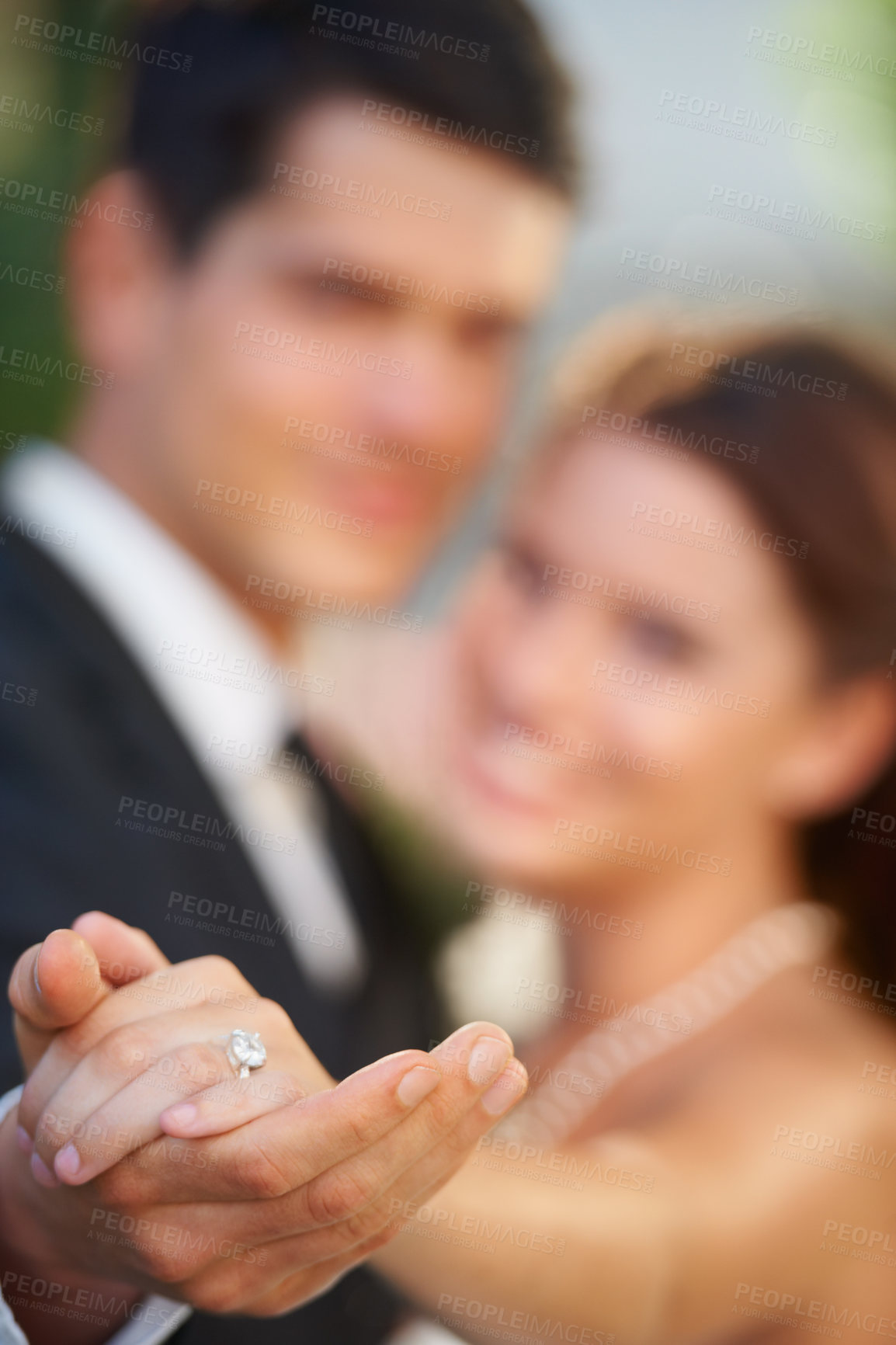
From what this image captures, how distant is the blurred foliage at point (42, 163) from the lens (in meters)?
0.88

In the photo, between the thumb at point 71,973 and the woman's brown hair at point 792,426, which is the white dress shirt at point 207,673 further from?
the woman's brown hair at point 792,426

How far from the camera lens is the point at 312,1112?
45cm

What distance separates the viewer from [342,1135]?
45 centimetres

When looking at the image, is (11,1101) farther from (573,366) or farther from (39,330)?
(573,366)

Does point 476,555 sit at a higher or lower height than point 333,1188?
higher

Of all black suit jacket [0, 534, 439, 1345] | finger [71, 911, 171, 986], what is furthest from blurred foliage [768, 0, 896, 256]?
finger [71, 911, 171, 986]

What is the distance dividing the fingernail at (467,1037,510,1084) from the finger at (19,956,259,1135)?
0.12 m

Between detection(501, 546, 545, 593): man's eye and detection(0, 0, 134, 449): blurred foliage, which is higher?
detection(0, 0, 134, 449): blurred foliage

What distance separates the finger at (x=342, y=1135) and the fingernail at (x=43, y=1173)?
0.05 metres

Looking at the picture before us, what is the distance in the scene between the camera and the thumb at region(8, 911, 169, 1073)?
450 millimetres

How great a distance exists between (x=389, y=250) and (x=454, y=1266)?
0.90m

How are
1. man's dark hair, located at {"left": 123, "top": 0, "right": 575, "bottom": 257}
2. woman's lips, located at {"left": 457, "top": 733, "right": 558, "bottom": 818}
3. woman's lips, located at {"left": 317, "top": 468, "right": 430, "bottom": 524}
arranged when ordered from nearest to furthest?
man's dark hair, located at {"left": 123, "top": 0, "right": 575, "bottom": 257}, woman's lips, located at {"left": 317, "top": 468, "right": 430, "bottom": 524}, woman's lips, located at {"left": 457, "top": 733, "right": 558, "bottom": 818}

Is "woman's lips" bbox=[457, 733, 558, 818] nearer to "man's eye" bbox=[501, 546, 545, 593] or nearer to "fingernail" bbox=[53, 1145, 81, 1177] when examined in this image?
"man's eye" bbox=[501, 546, 545, 593]

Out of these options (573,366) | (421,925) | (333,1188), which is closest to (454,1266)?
(421,925)
